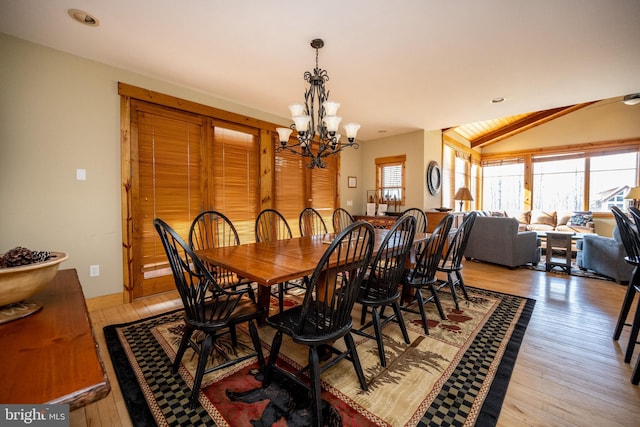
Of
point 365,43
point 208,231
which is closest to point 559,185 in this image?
point 365,43

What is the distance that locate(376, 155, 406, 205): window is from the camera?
5754 millimetres

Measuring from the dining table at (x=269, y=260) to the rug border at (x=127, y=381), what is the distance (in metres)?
0.82

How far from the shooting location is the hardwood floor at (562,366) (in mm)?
1471

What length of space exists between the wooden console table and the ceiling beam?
336 inches

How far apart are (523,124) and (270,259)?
8.01 m

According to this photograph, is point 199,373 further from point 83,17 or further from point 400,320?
point 83,17

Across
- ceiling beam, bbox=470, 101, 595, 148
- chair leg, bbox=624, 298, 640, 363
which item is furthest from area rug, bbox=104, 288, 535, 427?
ceiling beam, bbox=470, 101, 595, 148

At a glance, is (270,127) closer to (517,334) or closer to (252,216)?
(252,216)

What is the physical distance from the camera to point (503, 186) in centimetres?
823

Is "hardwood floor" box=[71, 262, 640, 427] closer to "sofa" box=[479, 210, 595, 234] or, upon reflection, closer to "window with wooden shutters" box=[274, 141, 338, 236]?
"window with wooden shutters" box=[274, 141, 338, 236]

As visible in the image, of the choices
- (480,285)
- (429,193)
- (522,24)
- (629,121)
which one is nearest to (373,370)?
(480,285)

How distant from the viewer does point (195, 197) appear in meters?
3.57

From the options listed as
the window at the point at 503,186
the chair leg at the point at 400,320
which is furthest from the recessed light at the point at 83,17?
the window at the point at 503,186

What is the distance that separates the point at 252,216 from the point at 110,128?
195 cm
